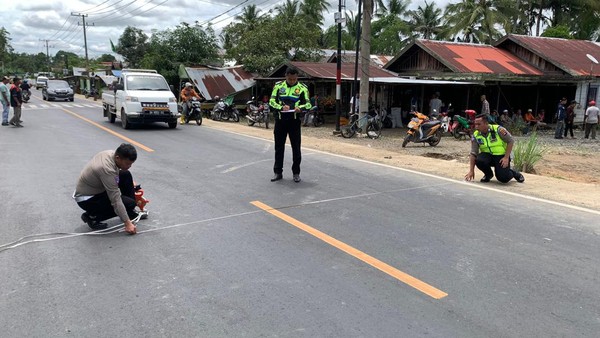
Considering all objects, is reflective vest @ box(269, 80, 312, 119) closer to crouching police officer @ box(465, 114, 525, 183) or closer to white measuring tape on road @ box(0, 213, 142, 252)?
crouching police officer @ box(465, 114, 525, 183)

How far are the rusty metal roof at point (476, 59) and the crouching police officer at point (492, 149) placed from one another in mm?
13450

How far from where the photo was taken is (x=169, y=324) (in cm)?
317

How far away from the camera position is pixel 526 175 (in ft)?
28.8

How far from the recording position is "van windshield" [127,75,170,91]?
16.1 metres

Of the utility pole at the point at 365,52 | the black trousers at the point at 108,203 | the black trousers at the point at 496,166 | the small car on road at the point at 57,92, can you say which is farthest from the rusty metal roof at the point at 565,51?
the small car on road at the point at 57,92

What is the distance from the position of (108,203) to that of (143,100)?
11222 mm

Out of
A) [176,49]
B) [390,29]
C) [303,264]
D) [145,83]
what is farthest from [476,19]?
[303,264]

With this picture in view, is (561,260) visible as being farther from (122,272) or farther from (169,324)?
(122,272)

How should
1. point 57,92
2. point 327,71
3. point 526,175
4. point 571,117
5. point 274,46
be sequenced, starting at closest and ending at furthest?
point 526,175, point 571,117, point 327,71, point 274,46, point 57,92

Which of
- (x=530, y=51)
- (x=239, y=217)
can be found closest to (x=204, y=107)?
(x=530, y=51)

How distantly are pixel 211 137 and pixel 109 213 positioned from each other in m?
9.46

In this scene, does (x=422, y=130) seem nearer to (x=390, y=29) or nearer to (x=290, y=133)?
(x=290, y=133)

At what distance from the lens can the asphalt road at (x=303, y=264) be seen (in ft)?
10.5

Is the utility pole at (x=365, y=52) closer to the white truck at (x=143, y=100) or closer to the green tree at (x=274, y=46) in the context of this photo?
the white truck at (x=143, y=100)
